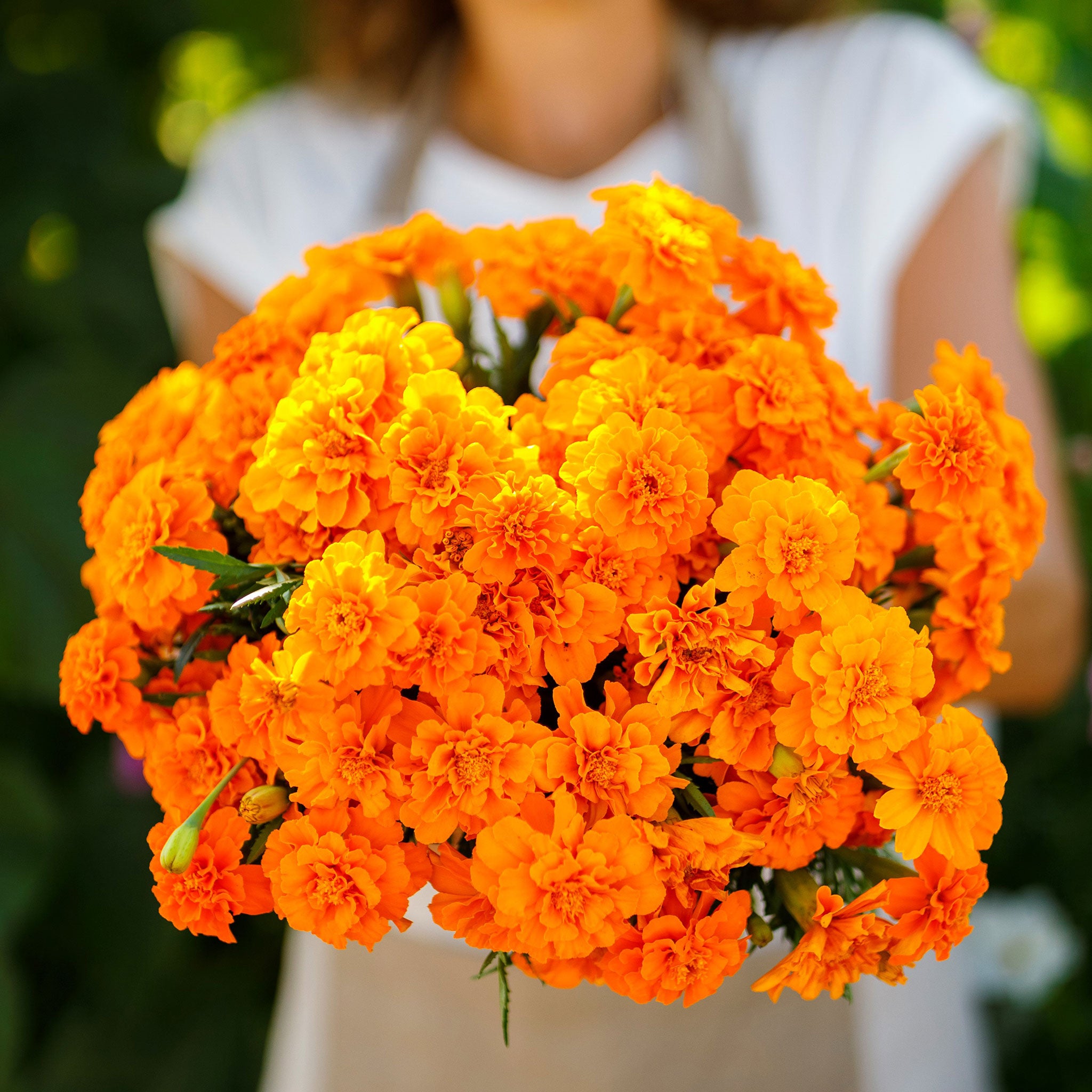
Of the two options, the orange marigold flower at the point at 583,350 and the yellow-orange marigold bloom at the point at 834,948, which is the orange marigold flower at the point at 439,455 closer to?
the orange marigold flower at the point at 583,350

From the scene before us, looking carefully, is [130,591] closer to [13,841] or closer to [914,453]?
[914,453]

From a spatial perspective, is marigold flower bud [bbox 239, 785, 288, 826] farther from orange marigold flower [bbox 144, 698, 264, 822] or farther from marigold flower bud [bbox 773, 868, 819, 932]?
marigold flower bud [bbox 773, 868, 819, 932]

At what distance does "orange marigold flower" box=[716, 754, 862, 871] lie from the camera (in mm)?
274

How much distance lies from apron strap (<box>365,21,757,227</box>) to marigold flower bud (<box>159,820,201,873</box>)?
2.02 ft

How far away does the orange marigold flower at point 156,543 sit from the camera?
29 centimetres

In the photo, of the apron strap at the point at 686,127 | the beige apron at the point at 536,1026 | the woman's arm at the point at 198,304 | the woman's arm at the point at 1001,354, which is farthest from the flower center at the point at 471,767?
the woman's arm at the point at 198,304

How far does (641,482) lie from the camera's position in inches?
10.3

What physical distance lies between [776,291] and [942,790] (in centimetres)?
16

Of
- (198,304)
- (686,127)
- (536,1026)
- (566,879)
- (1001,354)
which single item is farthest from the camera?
(198,304)

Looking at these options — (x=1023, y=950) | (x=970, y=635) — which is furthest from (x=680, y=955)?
(x=1023, y=950)

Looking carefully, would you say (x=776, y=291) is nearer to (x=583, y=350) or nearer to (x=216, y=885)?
(x=583, y=350)

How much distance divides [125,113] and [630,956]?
117 cm

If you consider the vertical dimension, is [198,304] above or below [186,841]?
below

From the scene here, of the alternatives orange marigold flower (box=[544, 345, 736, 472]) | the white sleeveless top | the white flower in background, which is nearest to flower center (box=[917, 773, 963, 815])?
orange marigold flower (box=[544, 345, 736, 472])
